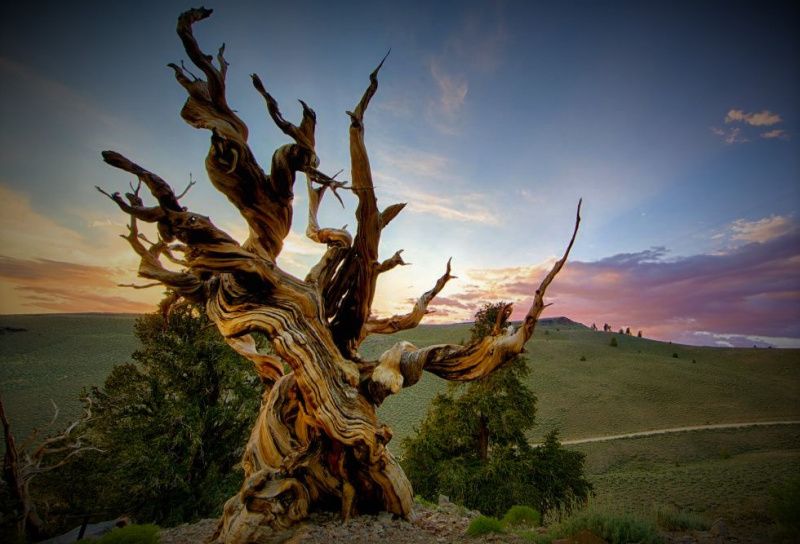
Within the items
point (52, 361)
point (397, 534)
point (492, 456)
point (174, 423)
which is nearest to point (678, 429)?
point (492, 456)

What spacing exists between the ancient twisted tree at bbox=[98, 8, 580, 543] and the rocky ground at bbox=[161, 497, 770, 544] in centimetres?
23

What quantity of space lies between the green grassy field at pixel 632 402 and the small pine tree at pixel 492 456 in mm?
4775

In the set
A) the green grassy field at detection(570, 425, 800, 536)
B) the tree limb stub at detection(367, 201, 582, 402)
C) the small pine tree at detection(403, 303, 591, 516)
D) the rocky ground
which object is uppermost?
the tree limb stub at detection(367, 201, 582, 402)

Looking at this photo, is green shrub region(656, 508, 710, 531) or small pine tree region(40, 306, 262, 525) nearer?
green shrub region(656, 508, 710, 531)

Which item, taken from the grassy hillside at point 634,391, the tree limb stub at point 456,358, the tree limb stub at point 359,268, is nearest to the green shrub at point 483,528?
the tree limb stub at point 456,358

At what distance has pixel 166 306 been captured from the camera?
6.45m

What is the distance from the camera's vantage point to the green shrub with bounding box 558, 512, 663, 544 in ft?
12.5

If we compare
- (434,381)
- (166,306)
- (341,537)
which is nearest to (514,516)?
(341,537)

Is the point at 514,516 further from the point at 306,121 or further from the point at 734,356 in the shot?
the point at 734,356

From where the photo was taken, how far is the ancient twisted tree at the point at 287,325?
176 inches

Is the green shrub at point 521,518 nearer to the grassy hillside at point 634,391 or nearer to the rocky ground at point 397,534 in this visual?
the rocky ground at point 397,534

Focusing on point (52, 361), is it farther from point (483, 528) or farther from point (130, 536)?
point (483, 528)

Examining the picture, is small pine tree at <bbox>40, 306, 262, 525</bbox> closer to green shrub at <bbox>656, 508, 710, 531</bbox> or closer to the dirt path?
green shrub at <bbox>656, 508, 710, 531</bbox>

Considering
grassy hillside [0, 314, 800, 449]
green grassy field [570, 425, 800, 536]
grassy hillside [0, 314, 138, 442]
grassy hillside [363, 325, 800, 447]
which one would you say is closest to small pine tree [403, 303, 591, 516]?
green grassy field [570, 425, 800, 536]
